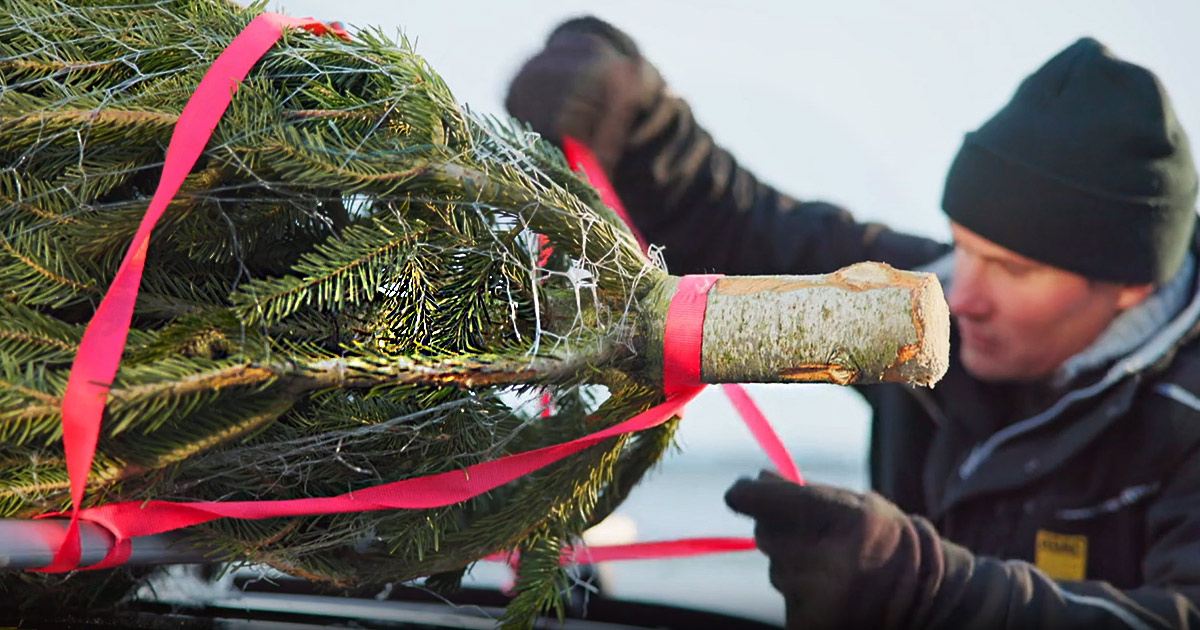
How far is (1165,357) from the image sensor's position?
3.45ft

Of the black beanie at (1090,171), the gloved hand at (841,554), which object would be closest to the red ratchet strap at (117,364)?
the gloved hand at (841,554)

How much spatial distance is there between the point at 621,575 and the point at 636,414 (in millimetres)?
661

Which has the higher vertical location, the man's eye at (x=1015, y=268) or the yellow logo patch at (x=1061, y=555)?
the man's eye at (x=1015, y=268)

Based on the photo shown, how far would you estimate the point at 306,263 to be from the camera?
593 mm

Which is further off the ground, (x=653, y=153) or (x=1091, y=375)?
→ (x=653, y=153)

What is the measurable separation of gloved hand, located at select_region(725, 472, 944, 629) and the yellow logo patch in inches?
9.8

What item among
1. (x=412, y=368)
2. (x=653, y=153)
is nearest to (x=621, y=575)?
(x=653, y=153)

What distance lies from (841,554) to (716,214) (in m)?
0.58

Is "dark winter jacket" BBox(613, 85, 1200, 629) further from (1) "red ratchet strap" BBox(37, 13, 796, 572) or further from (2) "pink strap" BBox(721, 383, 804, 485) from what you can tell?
(1) "red ratchet strap" BBox(37, 13, 796, 572)

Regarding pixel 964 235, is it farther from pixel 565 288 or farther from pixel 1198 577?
pixel 565 288

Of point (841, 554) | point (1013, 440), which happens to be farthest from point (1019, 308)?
point (841, 554)

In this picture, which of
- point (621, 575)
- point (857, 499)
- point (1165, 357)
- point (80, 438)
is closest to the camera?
point (80, 438)

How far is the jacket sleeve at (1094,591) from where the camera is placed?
95 cm

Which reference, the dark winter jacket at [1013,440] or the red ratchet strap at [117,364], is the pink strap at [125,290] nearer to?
the red ratchet strap at [117,364]
